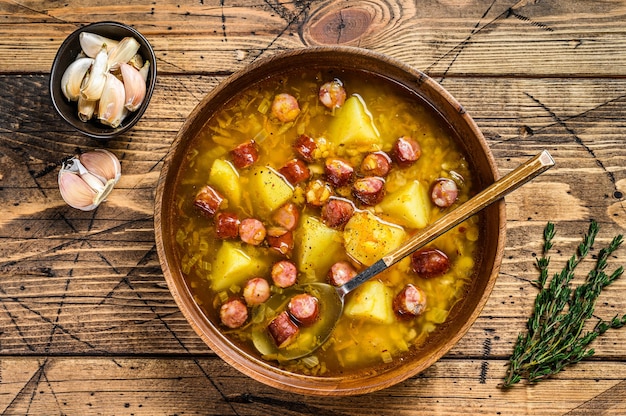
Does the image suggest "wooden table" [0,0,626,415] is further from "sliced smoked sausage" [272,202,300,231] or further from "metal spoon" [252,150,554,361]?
"sliced smoked sausage" [272,202,300,231]

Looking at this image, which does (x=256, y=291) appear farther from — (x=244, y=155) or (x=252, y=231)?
(x=244, y=155)

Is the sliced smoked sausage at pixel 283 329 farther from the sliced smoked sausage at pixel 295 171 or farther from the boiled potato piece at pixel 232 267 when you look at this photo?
the sliced smoked sausage at pixel 295 171

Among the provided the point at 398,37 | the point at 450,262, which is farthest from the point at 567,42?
the point at 450,262

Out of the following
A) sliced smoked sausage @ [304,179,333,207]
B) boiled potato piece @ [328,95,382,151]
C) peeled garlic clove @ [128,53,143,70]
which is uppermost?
peeled garlic clove @ [128,53,143,70]

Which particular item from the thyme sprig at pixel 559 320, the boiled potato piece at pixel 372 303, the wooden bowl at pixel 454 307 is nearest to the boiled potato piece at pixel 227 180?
Result: the wooden bowl at pixel 454 307

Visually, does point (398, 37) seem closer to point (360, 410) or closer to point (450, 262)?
point (450, 262)

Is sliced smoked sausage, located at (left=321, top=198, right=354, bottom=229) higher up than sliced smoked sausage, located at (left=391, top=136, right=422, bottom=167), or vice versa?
sliced smoked sausage, located at (left=391, top=136, right=422, bottom=167)

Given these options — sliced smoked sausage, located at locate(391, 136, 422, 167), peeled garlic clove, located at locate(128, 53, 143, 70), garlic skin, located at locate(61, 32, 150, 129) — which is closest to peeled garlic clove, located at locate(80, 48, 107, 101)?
garlic skin, located at locate(61, 32, 150, 129)
